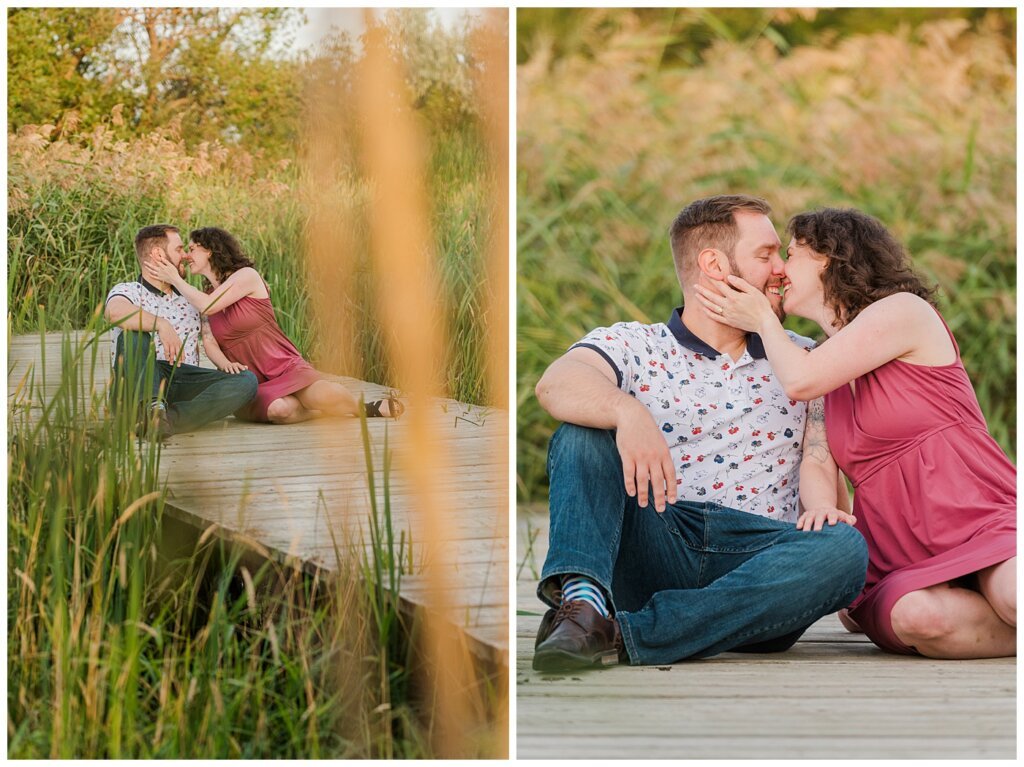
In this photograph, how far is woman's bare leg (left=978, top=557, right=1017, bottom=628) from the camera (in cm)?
217

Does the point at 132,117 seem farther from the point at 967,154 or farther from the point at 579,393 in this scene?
the point at 967,154

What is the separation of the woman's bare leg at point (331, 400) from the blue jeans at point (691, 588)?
14.8 inches

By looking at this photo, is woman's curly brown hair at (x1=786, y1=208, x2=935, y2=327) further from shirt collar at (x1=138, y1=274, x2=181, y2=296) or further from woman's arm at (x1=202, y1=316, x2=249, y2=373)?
shirt collar at (x1=138, y1=274, x2=181, y2=296)

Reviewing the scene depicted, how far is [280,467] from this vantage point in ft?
7.27

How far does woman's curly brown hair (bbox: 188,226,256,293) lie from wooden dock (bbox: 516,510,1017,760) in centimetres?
89

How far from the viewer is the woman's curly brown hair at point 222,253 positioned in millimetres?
2275

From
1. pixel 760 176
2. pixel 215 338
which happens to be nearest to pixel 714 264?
pixel 215 338

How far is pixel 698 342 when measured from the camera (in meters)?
2.53

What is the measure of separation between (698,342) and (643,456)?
0.40 meters

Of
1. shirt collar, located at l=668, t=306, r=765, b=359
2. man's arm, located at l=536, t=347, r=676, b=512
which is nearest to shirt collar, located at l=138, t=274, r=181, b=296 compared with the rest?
man's arm, located at l=536, t=347, r=676, b=512

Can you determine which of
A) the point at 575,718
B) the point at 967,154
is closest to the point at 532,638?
the point at 575,718

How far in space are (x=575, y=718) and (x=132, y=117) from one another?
1339 mm

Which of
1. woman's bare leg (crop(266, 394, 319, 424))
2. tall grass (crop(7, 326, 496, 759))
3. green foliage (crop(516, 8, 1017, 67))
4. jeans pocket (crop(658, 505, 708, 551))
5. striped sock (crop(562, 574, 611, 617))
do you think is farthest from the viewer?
green foliage (crop(516, 8, 1017, 67))

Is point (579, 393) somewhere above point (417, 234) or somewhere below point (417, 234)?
below
